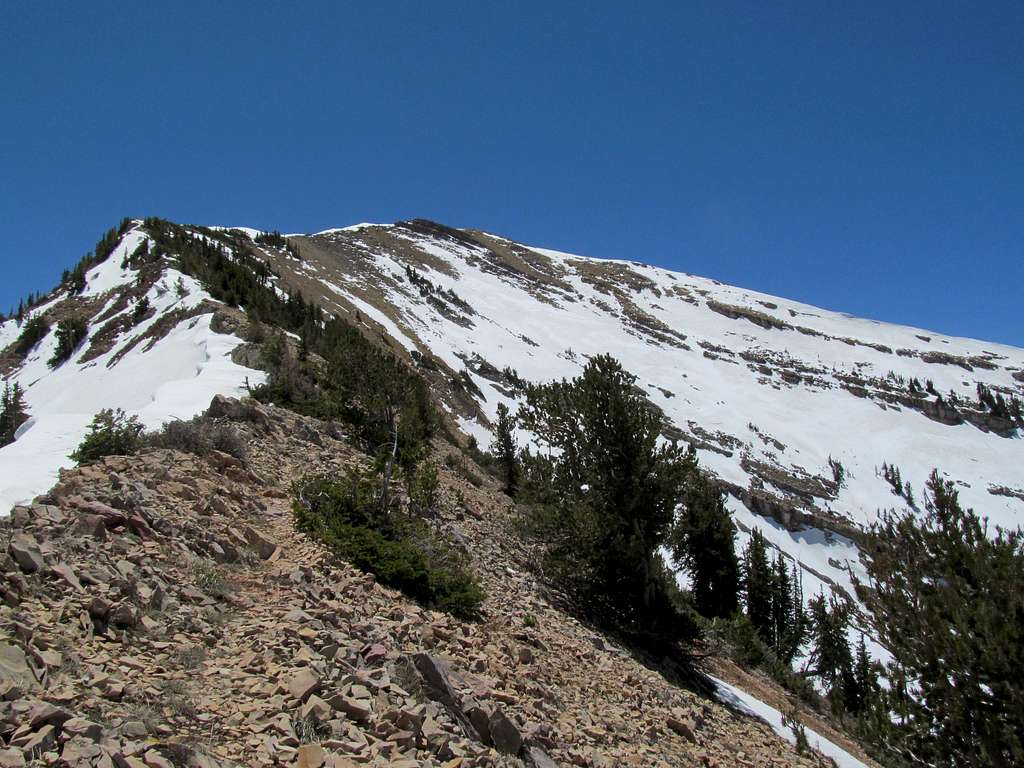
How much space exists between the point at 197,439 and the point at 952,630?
1103 cm

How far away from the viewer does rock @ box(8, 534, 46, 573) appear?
472cm

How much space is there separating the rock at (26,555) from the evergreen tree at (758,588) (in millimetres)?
30014

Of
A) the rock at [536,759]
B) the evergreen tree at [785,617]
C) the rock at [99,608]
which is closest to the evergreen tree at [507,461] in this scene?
the rock at [536,759]

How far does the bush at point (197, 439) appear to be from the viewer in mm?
9164

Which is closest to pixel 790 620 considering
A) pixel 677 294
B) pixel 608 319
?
pixel 608 319

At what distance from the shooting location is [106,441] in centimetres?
850

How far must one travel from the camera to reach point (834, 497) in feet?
182

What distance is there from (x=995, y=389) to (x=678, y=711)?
107 m

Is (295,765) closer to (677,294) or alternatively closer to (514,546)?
(514,546)

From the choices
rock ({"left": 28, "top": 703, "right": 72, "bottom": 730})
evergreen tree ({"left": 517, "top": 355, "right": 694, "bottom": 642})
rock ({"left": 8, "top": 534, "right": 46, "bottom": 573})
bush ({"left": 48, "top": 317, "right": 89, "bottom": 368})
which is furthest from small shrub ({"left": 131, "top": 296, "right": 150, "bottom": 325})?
rock ({"left": 28, "top": 703, "right": 72, "bottom": 730})

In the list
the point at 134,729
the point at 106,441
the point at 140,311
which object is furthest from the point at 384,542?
the point at 140,311

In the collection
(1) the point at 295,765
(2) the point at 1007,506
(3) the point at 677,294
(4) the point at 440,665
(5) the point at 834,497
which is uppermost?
(3) the point at 677,294

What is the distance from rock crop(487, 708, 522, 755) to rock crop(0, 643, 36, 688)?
343 cm

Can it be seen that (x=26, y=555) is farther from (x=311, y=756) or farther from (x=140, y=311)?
(x=140, y=311)
